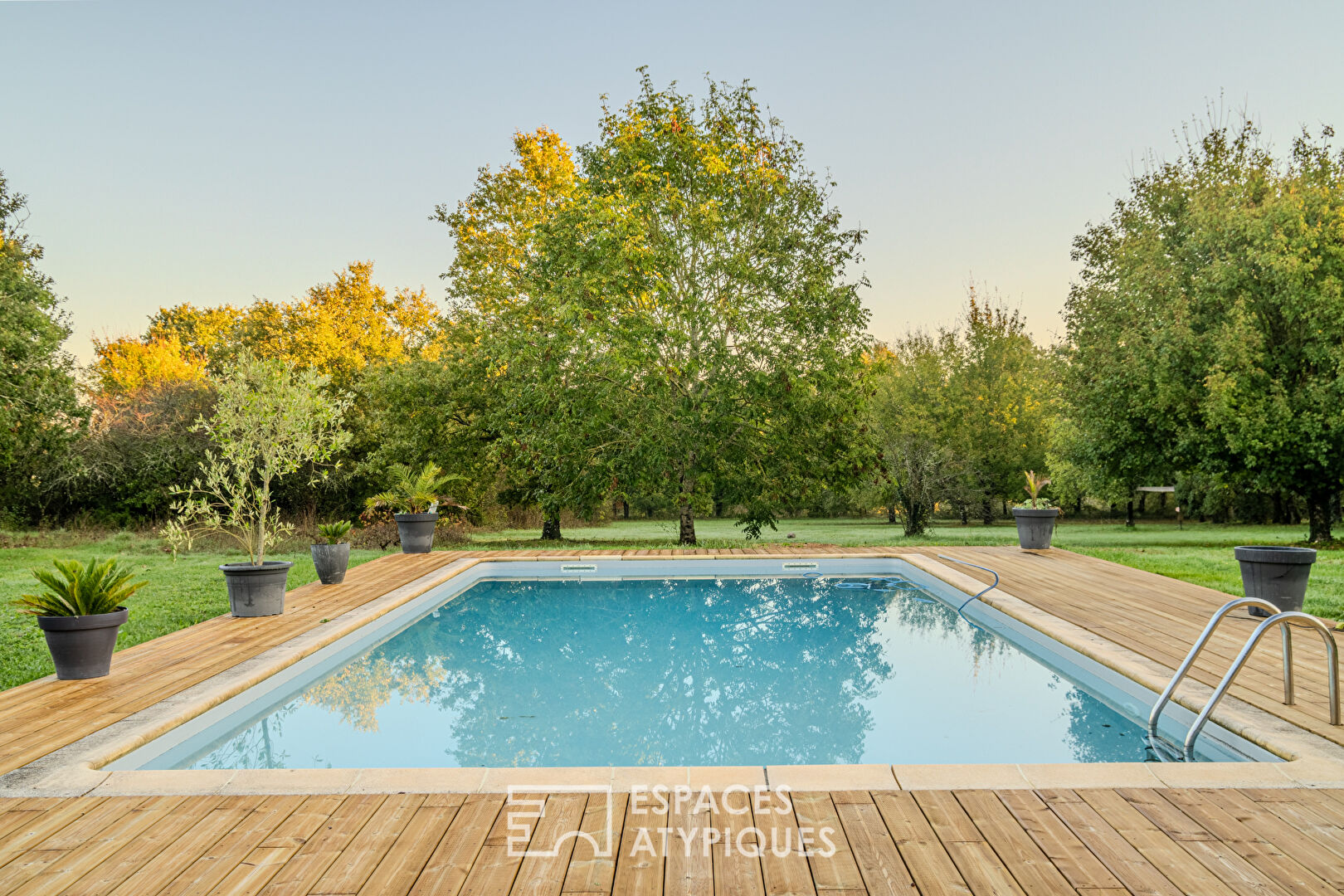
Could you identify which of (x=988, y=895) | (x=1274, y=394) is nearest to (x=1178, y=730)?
(x=988, y=895)

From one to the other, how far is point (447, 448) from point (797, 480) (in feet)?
22.4

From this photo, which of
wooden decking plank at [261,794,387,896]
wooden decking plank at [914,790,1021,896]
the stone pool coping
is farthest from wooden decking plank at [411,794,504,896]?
wooden decking plank at [914,790,1021,896]

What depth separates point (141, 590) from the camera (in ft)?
27.6

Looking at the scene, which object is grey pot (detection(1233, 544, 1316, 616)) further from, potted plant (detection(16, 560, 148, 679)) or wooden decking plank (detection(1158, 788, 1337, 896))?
potted plant (detection(16, 560, 148, 679))

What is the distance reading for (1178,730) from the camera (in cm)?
404

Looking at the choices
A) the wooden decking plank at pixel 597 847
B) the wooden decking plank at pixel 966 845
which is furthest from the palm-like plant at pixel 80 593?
the wooden decking plank at pixel 966 845

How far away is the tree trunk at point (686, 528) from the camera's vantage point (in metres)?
14.1

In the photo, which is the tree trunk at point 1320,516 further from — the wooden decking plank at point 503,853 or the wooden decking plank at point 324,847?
the wooden decking plank at point 324,847

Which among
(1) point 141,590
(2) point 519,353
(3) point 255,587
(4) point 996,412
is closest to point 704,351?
(2) point 519,353

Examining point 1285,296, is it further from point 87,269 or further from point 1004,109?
point 87,269

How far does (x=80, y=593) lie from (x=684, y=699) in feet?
11.8

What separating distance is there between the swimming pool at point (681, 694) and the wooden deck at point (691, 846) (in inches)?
39.2

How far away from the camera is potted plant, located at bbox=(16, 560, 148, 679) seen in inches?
173

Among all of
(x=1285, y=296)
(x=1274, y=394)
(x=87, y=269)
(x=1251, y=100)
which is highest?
(x=1251, y=100)
